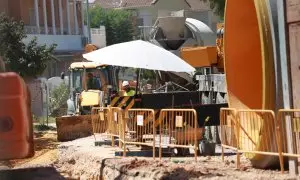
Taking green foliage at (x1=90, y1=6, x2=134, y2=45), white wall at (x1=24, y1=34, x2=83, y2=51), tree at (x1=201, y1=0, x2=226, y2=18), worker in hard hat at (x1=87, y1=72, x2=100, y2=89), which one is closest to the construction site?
worker in hard hat at (x1=87, y1=72, x2=100, y2=89)

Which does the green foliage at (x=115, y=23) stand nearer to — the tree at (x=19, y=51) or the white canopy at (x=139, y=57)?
the tree at (x=19, y=51)

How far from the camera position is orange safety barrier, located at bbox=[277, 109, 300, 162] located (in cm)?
907

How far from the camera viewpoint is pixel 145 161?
11.6 metres

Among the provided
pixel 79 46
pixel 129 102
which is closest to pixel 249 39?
pixel 129 102

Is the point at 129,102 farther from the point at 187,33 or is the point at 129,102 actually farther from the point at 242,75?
the point at 187,33

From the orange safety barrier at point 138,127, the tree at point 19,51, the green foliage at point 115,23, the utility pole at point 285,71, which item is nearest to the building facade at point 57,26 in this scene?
the green foliage at point 115,23

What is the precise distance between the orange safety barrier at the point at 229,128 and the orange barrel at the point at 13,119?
417cm

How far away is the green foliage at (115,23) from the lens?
6712cm

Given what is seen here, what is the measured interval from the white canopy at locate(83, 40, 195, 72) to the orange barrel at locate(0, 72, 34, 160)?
5963 millimetres

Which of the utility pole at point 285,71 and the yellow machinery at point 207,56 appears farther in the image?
the yellow machinery at point 207,56

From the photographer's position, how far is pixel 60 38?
161 ft

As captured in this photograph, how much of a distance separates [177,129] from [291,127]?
429cm

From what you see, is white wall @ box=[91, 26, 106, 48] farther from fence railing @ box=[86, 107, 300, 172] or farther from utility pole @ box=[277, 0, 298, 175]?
utility pole @ box=[277, 0, 298, 175]

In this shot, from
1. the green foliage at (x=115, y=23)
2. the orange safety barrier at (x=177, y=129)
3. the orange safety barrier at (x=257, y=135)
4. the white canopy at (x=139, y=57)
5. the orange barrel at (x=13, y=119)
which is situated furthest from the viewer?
the green foliage at (x=115, y=23)
